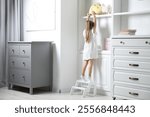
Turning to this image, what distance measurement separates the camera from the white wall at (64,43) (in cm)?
468

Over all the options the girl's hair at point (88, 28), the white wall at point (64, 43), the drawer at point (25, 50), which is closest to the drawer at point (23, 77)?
the drawer at point (25, 50)

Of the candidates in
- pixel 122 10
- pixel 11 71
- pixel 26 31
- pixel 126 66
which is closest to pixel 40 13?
pixel 26 31

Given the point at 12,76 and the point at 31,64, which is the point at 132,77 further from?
the point at 12,76

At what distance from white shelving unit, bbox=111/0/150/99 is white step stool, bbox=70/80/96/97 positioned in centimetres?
53

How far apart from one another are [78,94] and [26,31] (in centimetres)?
163

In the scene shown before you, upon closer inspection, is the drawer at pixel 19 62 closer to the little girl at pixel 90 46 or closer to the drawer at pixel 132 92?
the little girl at pixel 90 46

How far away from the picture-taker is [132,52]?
12.2ft

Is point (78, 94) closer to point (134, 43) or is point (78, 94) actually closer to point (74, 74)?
point (74, 74)

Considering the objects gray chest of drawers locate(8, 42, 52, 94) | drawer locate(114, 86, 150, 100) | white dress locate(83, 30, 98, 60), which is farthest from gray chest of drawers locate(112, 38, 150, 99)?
gray chest of drawers locate(8, 42, 52, 94)

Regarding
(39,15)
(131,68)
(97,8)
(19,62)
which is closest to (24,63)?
(19,62)

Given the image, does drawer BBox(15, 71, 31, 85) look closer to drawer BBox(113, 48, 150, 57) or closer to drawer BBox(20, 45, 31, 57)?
drawer BBox(20, 45, 31, 57)

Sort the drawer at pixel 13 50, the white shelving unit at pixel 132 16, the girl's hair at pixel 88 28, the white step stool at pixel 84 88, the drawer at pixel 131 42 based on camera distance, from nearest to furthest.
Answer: the drawer at pixel 131 42
the white shelving unit at pixel 132 16
the white step stool at pixel 84 88
the girl's hair at pixel 88 28
the drawer at pixel 13 50

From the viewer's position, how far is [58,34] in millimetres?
4707

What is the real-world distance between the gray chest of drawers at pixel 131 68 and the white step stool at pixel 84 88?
1.76 ft
